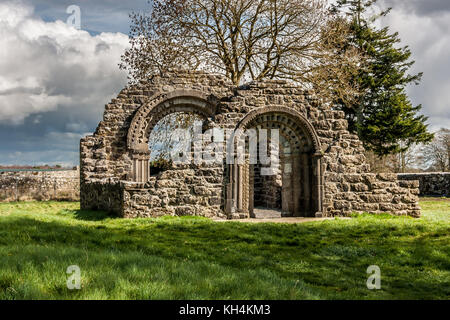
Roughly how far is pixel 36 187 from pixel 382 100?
21152mm

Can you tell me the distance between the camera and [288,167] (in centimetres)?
1198

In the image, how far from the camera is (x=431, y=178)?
21000 millimetres

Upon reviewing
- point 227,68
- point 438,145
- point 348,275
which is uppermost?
point 227,68

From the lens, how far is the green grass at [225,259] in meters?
3.44

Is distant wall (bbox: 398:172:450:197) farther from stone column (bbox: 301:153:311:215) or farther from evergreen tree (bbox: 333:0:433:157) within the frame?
stone column (bbox: 301:153:311:215)

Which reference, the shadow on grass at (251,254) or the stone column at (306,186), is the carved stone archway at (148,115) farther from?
the shadow on grass at (251,254)

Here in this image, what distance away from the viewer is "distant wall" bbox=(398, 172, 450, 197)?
66.7 feet

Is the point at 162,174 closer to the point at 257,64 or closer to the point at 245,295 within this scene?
the point at 245,295

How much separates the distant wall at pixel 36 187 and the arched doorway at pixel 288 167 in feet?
33.0

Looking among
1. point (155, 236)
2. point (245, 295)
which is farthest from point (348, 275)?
point (155, 236)

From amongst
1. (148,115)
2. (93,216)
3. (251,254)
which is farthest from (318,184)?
(148,115)

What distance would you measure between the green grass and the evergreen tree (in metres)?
16.9

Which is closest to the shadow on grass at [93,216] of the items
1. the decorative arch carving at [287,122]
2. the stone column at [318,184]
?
the decorative arch carving at [287,122]

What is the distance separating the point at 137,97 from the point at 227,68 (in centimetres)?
580
